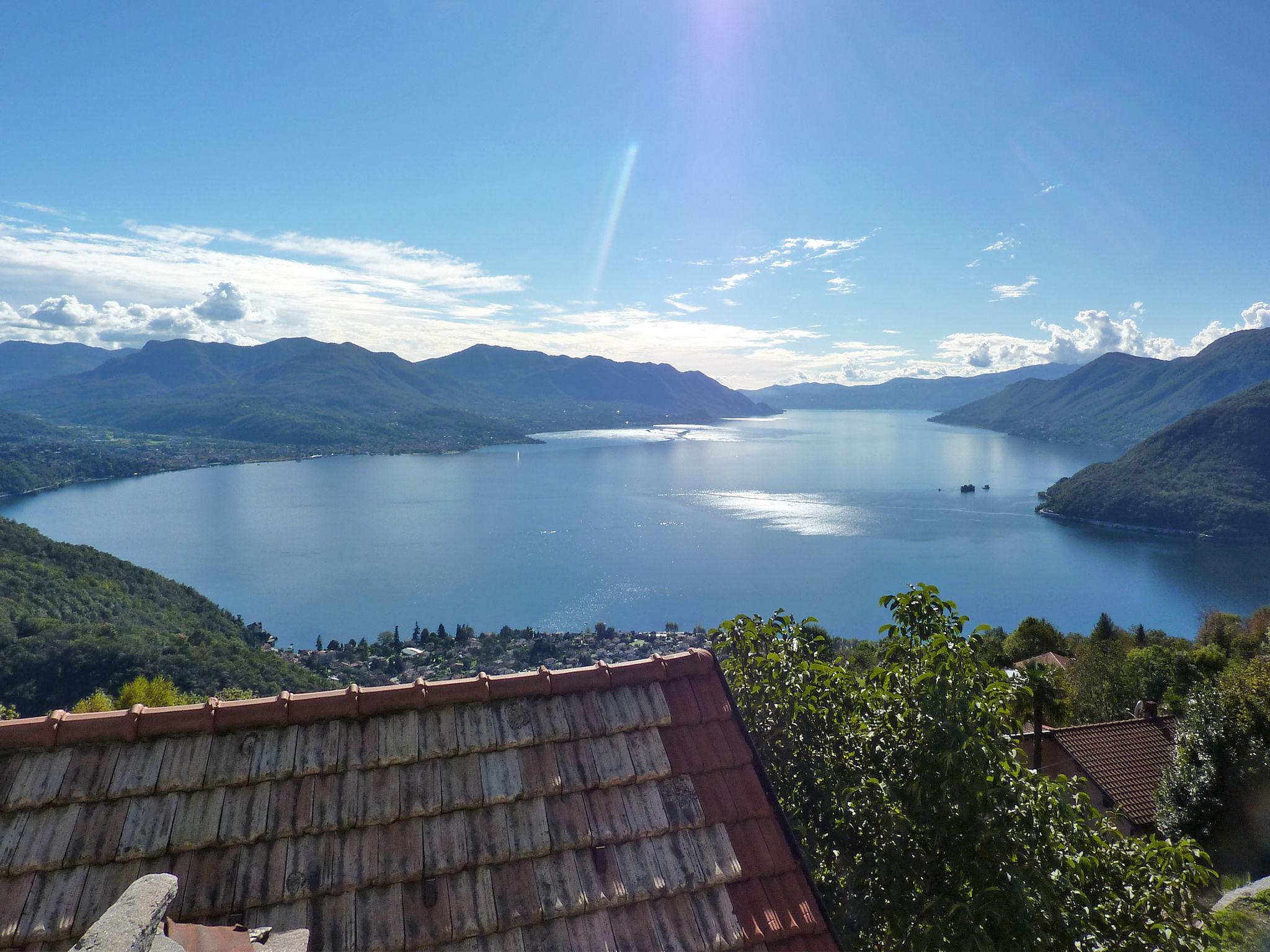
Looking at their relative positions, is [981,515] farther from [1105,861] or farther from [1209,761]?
[1105,861]

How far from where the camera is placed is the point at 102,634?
133 feet

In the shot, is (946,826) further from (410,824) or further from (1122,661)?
(1122,661)

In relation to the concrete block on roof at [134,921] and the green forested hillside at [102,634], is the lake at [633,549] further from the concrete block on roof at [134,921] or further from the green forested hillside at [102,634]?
the concrete block on roof at [134,921]

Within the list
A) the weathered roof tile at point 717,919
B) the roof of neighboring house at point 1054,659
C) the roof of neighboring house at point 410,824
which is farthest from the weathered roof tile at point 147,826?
the roof of neighboring house at point 1054,659

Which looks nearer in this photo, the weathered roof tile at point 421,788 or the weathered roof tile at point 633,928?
the weathered roof tile at point 633,928

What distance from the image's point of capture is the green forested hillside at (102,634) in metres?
35.5

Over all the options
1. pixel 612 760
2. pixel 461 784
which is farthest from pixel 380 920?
pixel 612 760

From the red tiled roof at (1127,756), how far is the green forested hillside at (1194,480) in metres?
88.7

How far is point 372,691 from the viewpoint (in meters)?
3.63

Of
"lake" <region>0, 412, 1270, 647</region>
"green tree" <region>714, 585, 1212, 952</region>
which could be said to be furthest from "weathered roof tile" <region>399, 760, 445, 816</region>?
"lake" <region>0, 412, 1270, 647</region>

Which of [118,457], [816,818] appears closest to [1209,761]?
[816,818]

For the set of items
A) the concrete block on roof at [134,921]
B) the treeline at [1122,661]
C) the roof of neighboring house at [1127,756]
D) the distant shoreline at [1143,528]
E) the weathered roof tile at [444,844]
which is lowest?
the distant shoreline at [1143,528]

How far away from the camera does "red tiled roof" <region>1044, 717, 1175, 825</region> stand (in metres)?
14.6

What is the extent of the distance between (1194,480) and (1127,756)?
347ft
